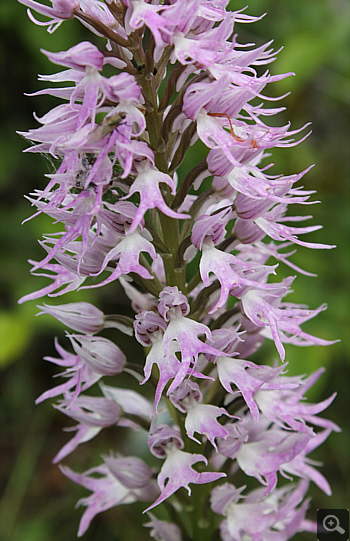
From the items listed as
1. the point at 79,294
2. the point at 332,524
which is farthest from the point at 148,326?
the point at 79,294

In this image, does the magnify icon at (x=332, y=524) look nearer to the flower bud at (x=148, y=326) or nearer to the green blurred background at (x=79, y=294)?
the green blurred background at (x=79, y=294)

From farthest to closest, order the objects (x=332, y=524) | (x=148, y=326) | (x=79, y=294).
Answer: (x=79, y=294), (x=332, y=524), (x=148, y=326)

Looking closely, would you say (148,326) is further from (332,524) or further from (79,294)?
(79,294)

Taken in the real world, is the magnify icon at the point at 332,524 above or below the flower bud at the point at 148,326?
below

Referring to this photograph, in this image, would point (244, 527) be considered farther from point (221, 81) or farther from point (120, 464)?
point (221, 81)

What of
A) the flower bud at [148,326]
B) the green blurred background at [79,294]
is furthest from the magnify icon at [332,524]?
the flower bud at [148,326]

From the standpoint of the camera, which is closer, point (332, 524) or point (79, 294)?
point (332, 524)

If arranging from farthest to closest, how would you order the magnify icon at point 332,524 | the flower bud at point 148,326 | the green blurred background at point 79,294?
1. the green blurred background at point 79,294
2. the magnify icon at point 332,524
3. the flower bud at point 148,326

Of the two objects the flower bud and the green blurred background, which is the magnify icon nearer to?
the green blurred background
